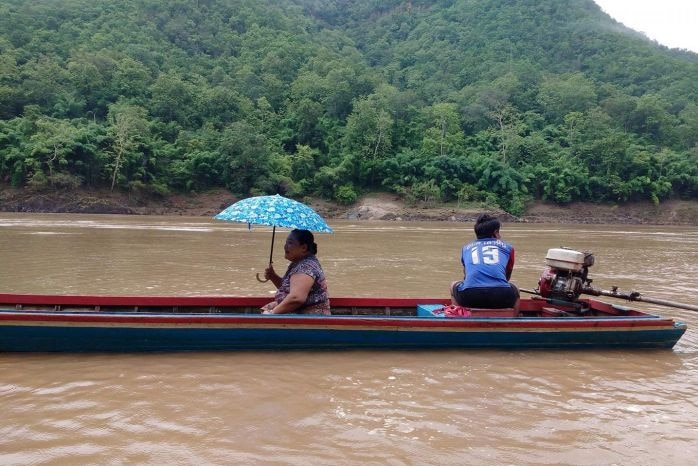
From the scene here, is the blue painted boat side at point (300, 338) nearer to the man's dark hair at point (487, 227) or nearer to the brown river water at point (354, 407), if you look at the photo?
the brown river water at point (354, 407)

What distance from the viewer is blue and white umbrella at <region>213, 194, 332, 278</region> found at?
5453 millimetres

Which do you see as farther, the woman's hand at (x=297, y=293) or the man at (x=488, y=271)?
the man at (x=488, y=271)

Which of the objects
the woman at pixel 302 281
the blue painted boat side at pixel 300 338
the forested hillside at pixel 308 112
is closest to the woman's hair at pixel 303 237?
the woman at pixel 302 281

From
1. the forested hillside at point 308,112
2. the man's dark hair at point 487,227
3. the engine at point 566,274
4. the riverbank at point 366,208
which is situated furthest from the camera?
the forested hillside at point 308,112

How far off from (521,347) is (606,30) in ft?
400

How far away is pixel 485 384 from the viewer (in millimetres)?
5137

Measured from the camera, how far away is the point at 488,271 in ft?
20.6

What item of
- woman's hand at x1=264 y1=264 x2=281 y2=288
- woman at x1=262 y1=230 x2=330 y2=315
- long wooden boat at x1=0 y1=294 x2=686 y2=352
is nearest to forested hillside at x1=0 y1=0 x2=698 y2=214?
long wooden boat at x1=0 y1=294 x2=686 y2=352

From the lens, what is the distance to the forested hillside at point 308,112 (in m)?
48.6

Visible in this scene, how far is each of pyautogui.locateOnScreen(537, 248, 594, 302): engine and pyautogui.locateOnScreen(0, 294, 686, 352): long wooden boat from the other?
0.63ft

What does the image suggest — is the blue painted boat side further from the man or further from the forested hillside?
the forested hillside

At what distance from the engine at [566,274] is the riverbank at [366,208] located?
1575 inches

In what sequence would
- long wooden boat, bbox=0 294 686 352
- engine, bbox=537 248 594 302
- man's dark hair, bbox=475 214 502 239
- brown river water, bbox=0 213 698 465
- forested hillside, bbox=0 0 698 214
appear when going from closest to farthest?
brown river water, bbox=0 213 698 465, long wooden boat, bbox=0 294 686 352, man's dark hair, bbox=475 214 502 239, engine, bbox=537 248 594 302, forested hillside, bbox=0 0 698 214

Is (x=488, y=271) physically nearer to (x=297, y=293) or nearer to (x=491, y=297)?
(x=491, y=297)
